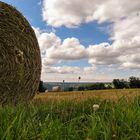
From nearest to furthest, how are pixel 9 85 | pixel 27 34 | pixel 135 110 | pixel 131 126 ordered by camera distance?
pixel 131 126
pixel 135 110
pixel 9 85
pixel 27 34

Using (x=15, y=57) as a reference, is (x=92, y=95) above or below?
below

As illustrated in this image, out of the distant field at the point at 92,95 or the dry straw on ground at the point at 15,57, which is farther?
the dry straw on ground at the point at 15,57

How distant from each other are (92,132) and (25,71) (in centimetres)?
613

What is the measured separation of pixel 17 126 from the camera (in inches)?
123

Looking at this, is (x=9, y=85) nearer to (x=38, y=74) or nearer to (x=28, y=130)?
(x=38, y=74)

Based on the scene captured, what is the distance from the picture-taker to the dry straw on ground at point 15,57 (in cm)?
859

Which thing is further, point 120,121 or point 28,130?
point 120,121

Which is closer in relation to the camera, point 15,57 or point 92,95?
point 92,95

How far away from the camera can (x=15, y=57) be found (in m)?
8.74

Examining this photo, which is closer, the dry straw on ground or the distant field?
the distant field

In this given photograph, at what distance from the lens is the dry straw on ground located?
8.59 metres

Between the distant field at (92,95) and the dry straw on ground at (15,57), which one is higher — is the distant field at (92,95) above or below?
below

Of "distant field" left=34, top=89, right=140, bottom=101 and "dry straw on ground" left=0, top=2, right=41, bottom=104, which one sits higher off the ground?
"dry straw on ground" left=0, top=2, right=41, bottom=104

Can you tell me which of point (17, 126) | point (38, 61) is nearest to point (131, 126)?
point (17, 126)
